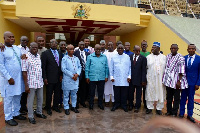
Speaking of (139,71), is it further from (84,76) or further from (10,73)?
(10,73)

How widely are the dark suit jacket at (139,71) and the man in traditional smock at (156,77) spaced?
0.13 m

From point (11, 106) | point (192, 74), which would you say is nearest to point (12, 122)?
point (11, 106)

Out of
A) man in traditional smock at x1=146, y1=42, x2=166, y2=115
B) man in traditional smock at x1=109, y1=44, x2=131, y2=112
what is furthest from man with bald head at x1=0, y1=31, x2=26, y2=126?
man in traditional smock at x1=146, y1=42, x2=166, y2=115

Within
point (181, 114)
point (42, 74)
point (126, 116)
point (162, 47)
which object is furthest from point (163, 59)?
point (162, 47)

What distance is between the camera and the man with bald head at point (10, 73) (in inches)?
138

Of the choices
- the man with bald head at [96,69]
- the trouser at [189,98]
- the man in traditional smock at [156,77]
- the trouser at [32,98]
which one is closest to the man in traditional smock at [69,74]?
the man with bald head at [96,69]

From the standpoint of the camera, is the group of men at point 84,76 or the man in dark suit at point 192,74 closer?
the group of men at point 84,76

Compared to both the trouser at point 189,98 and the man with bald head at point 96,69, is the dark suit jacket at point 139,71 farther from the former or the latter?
the trouser at point 189,98

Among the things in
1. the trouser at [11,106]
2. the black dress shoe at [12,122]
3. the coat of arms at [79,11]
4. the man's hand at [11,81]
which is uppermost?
the coat of arms at [79,11]

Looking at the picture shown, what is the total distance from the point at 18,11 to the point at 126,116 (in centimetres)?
785

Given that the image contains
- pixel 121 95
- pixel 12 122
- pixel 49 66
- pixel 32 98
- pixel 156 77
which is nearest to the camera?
pixel 12 122

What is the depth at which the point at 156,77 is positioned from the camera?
457cm

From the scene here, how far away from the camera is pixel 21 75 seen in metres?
3.76

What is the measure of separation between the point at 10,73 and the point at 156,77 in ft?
11.2
